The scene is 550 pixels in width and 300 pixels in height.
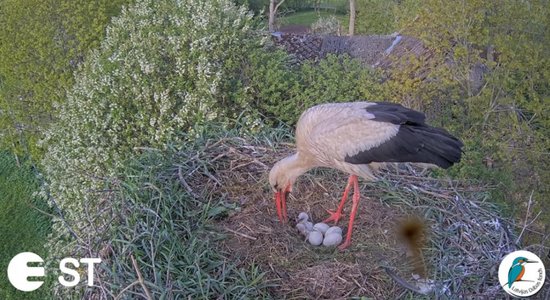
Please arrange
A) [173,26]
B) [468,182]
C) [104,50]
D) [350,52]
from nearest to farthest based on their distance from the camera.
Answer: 1. [468,182]
2. [173,26]
3. [104,50]
4. [350,52]

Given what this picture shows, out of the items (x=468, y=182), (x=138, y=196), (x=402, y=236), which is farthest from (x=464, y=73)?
(x=138, y=196)

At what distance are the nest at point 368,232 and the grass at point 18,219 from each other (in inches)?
161

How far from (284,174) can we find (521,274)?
5.54 ft

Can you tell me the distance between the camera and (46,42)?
823 cm

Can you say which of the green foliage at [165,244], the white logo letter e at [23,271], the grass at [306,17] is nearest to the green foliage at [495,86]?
the green foliage at [165,244]

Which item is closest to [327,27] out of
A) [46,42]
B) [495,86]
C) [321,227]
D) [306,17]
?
[306,17]

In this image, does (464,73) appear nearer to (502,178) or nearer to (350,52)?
(502,178)

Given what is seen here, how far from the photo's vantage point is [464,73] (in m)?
6.64

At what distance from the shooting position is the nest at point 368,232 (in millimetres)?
3688

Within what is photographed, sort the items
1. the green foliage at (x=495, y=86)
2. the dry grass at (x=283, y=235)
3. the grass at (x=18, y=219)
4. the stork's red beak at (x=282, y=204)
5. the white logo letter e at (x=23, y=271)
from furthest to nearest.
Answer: the grass at (x=18, y=219) < the green foliage at (x=495, y=86) < the white logo letter e at (x=23, y=271) < the stork's red beak at (x=282, y=204) < the dry grass at (x=283, y=235)

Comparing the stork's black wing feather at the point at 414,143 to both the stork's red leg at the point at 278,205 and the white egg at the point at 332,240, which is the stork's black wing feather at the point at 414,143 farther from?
the stork's red leg at the point at 278,205

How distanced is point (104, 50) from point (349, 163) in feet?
11.5

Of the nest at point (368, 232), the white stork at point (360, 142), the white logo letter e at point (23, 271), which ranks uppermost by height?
the white stork at point (360, 142)

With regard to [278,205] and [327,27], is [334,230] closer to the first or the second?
[278,205]
